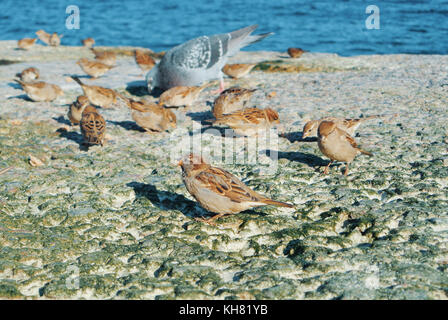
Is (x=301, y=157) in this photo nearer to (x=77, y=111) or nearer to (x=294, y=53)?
(x=77, y=111)

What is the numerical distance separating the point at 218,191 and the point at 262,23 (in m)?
21.8

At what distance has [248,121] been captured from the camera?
7457 millimetres

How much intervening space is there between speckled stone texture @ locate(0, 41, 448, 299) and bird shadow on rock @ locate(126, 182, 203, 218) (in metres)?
0.02

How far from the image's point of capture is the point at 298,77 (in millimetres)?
10508

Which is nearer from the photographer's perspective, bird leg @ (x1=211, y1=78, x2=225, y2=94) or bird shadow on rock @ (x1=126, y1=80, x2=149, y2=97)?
bird leg @ (x1=211, y1=78, x2=225, y2=94)

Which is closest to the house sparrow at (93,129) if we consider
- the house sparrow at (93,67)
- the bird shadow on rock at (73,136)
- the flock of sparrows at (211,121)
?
the flock of sparrows at (211,121)

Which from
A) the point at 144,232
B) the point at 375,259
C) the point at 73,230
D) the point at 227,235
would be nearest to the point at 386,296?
the point at 375,259

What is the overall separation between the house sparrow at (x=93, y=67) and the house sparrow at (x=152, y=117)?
324 cm

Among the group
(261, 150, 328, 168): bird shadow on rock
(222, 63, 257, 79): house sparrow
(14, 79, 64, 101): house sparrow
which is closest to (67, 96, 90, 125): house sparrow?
(14, 79, 64, 101): house sparrow

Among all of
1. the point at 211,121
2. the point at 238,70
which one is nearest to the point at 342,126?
the point at 211,121

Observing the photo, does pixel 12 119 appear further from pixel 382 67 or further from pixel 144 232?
pixel 382 67

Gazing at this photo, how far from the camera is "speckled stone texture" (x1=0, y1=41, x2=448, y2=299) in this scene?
3978 mm

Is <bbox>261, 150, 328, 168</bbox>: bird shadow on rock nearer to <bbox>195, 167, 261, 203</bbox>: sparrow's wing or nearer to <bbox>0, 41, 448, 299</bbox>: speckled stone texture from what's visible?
<bbox>0, 41, 448, 299</bbox>: speckled stone texture
